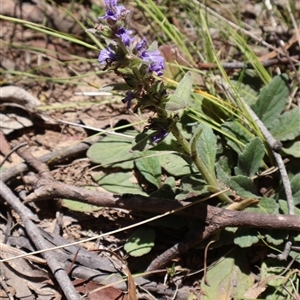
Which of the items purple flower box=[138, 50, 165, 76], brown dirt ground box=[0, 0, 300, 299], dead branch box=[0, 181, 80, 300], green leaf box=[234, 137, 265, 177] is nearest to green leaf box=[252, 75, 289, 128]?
green leaf box=[234, 137, 265, 177]

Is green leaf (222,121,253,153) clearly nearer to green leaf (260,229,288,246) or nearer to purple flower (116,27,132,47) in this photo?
green leaf (260,229,288,246)

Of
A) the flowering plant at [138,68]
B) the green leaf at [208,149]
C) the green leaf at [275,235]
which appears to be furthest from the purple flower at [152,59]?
the green leaf at [275,235]

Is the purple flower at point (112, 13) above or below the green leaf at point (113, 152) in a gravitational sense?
above

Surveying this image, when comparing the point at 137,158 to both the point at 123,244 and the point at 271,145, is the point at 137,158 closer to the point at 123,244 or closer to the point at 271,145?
the point at 123,244

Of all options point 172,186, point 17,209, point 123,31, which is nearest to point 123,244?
point 172,186

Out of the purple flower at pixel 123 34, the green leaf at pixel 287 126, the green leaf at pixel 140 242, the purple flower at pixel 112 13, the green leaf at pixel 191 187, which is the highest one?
the purple flower at pixel 112 13

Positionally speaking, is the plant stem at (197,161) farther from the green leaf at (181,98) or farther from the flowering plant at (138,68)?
the green leaf at (181,98)

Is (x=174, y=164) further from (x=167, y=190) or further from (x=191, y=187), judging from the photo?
(x=191, y=187)

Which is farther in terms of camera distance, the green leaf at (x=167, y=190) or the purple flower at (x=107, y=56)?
the green leaf at (x=167, y=190)
